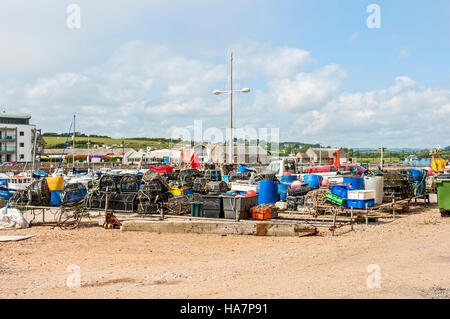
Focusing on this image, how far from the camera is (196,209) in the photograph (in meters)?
14.5

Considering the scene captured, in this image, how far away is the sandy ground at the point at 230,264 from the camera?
6.56 meters

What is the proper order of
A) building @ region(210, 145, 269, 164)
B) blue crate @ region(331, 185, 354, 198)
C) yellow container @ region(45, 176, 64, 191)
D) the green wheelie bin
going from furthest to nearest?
building @ region(210, 145, 269, 164)
yellow container @ region(45, 176, 64, 191)
blue crate @ region(331, 185, 354, 198)
the green wheelie bin

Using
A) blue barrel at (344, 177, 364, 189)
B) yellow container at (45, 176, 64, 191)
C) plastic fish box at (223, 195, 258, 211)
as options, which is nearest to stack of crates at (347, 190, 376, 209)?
blue barrel at (344, 177, 364, 189)

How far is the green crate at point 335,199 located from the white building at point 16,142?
76.6 metres

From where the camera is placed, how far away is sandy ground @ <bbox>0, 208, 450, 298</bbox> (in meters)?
6.56

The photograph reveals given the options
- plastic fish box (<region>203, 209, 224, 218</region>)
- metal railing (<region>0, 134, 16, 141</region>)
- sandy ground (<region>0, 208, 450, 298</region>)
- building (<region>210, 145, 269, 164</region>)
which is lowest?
sandy ground (<region>0, 208, 450, 298</region>)

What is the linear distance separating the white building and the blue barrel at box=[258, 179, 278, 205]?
73.4 m

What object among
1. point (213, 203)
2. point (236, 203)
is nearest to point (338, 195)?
point (236, 203)

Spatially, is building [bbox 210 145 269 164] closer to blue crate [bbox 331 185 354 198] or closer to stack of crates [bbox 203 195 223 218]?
blue crate [bbox 331 185 354 198]

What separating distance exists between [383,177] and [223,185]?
7.27m

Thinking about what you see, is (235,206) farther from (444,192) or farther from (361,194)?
(444,192)
